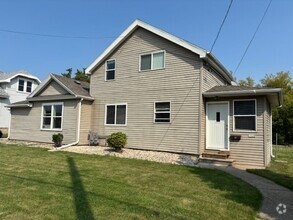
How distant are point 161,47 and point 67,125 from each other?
289 inches

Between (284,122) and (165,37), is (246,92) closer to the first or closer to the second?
(165,37)

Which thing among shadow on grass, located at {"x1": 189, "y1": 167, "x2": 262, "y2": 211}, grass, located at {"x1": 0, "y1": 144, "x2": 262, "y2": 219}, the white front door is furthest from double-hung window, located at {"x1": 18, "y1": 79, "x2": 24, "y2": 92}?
shadow on grass, located at {"x1": 189, "y1": 167, "x2": 262, "y2": 211}

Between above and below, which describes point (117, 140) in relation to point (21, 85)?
below

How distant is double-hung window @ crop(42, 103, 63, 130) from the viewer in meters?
15.3

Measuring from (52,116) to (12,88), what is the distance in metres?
16.2

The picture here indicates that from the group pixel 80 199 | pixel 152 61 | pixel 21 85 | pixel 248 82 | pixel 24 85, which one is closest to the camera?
pixel 80 199

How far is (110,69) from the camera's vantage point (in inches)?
582

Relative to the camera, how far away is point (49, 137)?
51.5 feet

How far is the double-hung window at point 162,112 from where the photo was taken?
12203mm

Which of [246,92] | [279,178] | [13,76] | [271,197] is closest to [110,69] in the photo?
[246,92]

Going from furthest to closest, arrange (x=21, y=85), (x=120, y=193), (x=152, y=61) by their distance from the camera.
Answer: (x=21, y=85)
(x=152, y=61)
(x=120, y=193)

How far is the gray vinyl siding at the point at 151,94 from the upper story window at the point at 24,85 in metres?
18.5

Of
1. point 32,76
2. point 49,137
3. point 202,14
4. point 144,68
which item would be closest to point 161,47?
point 144,68

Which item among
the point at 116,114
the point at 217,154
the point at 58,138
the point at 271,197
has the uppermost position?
the point at 116,114
